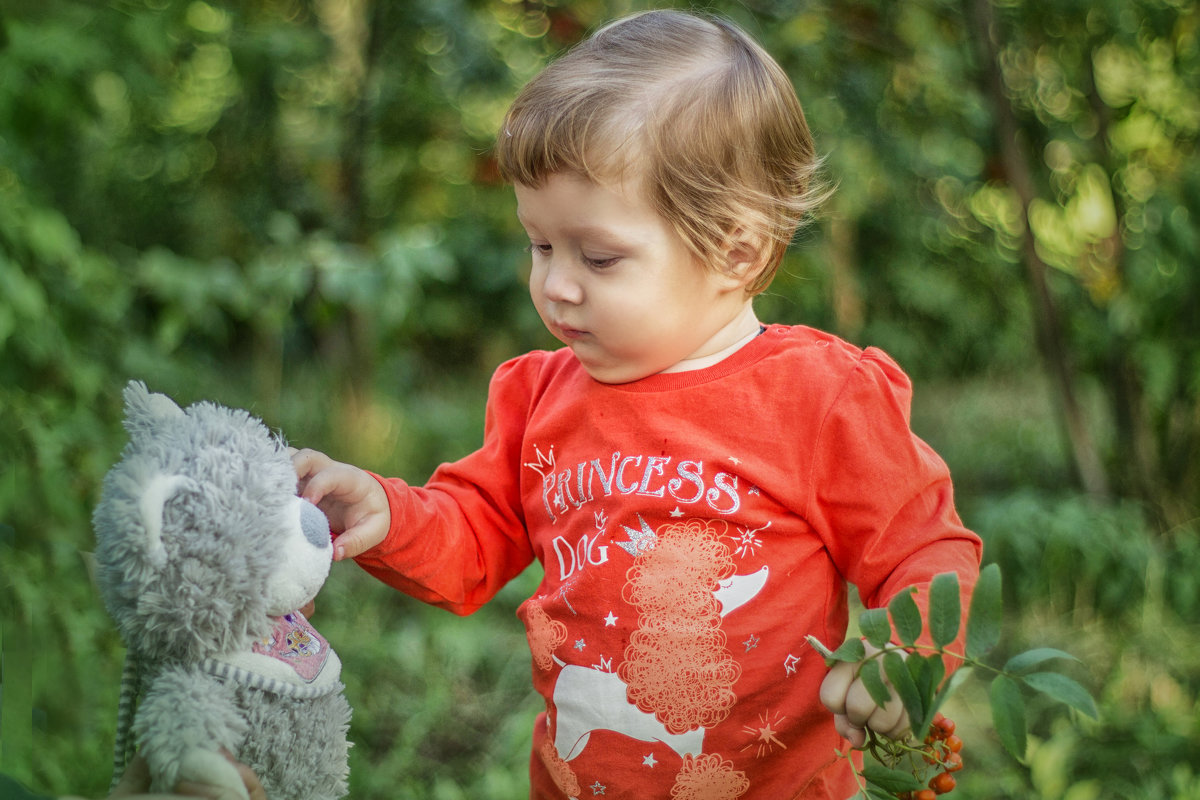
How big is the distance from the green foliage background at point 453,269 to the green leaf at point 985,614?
1.02 metres

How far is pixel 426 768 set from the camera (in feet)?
8.25

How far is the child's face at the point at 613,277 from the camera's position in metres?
1.17

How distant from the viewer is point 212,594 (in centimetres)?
84

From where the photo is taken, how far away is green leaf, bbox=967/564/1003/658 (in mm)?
A: 904

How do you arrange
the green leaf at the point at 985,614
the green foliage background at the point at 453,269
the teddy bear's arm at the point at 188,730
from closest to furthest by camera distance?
the teddy bear's arm at the point at 188,730, the green leaf at the point at 985,614, the green foliage background at the point at 453,269

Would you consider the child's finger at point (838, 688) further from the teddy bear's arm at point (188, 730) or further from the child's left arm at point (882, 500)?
the teddy bear's arm at point (188, 730)

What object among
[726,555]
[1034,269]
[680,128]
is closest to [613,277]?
[680,128]

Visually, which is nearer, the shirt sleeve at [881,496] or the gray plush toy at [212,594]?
the gray plush toy at [212,594]

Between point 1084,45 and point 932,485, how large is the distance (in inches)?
97.8

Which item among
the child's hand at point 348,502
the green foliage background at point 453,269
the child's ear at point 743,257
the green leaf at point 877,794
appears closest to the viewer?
the green leaf at point 877,794

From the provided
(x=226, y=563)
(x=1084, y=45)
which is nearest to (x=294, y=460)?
(x=226, y=563)

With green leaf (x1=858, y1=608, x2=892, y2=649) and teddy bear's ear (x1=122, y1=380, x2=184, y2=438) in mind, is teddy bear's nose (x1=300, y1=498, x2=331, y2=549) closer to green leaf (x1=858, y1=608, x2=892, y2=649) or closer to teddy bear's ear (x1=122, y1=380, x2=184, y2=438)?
teddy bear's ear (x1=122, y1=380, x2=184, y2=438)

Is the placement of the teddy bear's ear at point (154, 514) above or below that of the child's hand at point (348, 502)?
above

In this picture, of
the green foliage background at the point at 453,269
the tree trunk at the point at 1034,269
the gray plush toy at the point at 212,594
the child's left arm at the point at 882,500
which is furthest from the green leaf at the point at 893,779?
the tree trunk at the point at 1034,269
